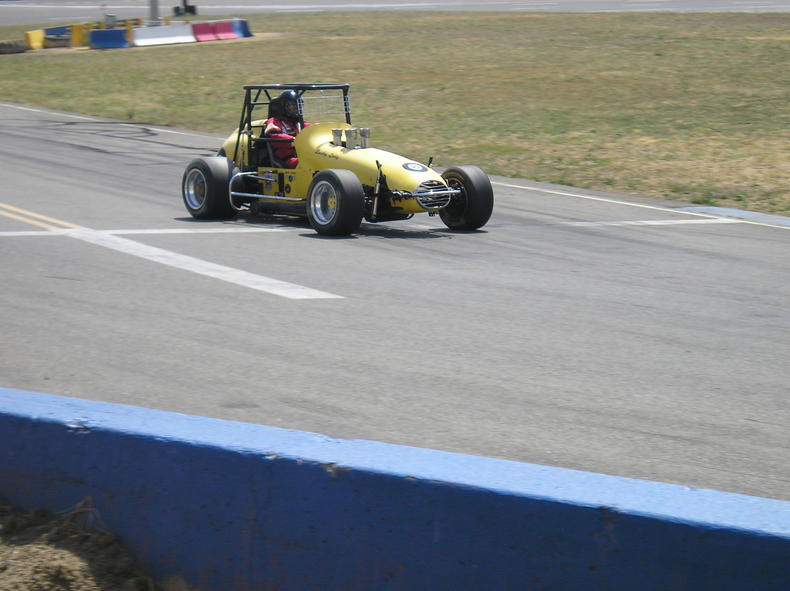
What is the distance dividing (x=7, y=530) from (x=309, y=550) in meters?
1.14

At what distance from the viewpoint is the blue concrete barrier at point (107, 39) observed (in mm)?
39625

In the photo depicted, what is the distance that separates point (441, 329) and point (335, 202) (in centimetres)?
407

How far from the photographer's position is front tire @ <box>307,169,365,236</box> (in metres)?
11.5

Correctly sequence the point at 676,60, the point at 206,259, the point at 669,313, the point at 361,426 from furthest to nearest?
1. the point at 676,60
2. the point at 206,259
3. the point at 669,313
4. the point at 361,426

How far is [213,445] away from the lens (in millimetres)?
3758

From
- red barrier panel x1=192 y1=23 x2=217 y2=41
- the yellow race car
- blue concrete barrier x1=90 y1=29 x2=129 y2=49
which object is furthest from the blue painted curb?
red barrier panel x1=192 y1=23 x2=217 y2=41

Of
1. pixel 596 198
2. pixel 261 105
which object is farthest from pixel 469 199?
pixel 596 198

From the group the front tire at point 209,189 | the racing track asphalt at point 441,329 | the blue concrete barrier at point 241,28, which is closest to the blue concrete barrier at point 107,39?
the blue concrete barrier at point 241,28

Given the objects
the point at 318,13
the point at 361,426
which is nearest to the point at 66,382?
the point at 361,426

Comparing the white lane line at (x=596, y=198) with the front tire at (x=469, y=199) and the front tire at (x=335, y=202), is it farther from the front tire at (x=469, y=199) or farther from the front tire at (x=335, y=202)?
the front tire at (x=335, y=202)

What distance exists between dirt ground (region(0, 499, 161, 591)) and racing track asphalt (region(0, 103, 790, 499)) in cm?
176

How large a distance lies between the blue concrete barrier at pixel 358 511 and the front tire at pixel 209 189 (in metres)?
8.82

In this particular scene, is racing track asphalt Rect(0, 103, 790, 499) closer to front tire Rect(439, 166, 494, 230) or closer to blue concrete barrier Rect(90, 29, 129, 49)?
front tire Rect(439, 166, 494, 230)

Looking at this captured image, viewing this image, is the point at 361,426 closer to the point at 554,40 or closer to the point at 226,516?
the point at 226,516
